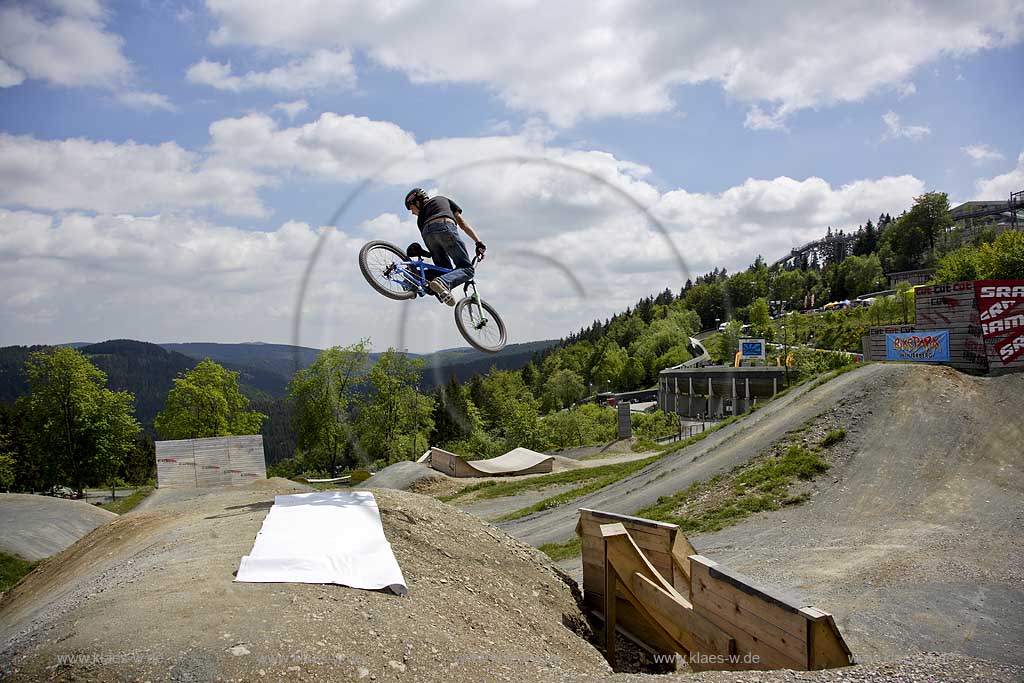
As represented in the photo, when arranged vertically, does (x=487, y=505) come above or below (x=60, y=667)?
below

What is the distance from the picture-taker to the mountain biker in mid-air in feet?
43.2

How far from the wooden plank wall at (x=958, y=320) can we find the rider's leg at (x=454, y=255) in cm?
2952

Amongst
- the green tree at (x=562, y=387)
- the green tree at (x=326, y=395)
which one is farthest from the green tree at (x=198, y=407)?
the green tree at (x=562, y=387)

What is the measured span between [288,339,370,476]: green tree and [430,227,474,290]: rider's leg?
5774cm

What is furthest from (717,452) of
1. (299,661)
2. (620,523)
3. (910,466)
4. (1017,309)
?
(299,661)

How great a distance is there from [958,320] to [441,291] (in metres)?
30.9

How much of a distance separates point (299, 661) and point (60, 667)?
241 centimetres

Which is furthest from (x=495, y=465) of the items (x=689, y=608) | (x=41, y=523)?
(x=689, y=608)

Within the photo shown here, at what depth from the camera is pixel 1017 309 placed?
30.4 meters

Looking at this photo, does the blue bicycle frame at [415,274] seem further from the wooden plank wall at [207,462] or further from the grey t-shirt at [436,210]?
the wooden plank wall at [207,462]

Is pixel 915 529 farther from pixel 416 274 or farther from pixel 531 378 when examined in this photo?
pixel 531 378

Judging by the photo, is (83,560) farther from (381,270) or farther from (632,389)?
(632,389)

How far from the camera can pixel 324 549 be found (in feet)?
32.3

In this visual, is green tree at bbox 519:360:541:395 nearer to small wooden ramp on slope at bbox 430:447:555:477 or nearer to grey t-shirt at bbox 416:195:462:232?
small wooden ramp on slope at bbox 430:447:555:477
